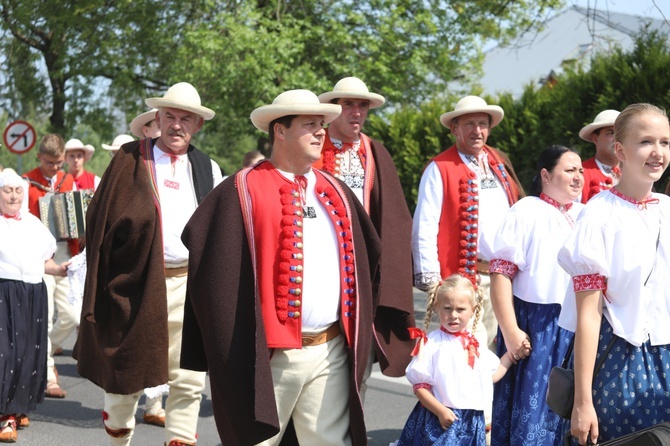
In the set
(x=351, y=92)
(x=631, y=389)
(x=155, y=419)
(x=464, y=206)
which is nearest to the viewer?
(x=631, y=389)

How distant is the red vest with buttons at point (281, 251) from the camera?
4.47 metres

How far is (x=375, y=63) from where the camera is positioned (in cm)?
2123

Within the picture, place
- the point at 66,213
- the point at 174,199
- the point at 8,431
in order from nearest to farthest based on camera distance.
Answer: the point at 174,199 < the point at 8,431 < the point at 66,213

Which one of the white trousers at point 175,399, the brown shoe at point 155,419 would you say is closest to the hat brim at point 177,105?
the white trousers at point 175,399

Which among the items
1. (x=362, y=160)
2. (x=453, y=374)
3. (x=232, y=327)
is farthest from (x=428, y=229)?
(x=232, y=327)

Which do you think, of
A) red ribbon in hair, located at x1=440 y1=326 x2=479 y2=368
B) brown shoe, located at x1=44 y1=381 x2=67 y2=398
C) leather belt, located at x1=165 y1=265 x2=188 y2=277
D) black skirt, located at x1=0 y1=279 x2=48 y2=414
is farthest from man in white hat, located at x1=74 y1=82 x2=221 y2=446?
brown shoe, located at x1=44 y1=381 x2=67 y2=398

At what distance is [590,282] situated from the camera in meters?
3.83

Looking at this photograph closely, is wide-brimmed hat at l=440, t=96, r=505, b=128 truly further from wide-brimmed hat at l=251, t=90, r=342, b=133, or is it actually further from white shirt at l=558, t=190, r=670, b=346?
white shirt at l=558, t=190, r=670, b=346

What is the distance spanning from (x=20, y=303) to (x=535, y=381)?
3.95m

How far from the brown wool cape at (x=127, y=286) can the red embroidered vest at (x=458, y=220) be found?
1887 millimetres

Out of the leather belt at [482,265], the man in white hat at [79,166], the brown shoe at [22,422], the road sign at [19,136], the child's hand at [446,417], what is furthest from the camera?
the road sign at [19,136]

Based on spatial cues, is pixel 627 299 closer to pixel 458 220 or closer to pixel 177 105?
pixel 458 220

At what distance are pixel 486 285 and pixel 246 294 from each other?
9.11ft

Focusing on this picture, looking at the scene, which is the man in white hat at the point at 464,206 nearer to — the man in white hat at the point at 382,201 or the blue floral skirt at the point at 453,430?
the man in white hat at the point at 382,201
